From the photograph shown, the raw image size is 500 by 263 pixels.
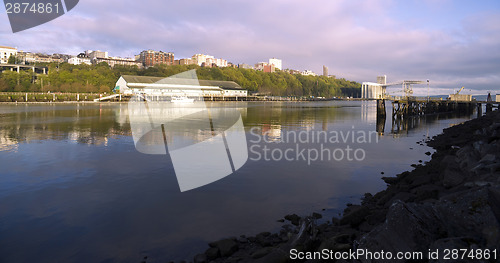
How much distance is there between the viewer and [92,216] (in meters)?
8.27

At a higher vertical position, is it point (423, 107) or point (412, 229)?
point (423, 107)

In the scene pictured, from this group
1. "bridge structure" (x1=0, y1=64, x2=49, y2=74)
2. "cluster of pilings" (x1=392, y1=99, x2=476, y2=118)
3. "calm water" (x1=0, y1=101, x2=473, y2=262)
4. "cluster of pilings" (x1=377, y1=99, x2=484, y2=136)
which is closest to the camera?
"calm water" (x1=0, y1=101, x2=473, y2=262)

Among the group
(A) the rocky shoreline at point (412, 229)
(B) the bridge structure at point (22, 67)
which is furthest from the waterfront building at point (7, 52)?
(A) the rocky shoreline at point (412, 229)

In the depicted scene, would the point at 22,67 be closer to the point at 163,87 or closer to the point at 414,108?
the point at 163,87

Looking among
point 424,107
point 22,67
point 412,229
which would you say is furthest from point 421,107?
point 22,67

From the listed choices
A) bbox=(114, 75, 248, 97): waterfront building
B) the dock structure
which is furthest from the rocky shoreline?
bbox=(114, 75, 248, 97): waterfront building

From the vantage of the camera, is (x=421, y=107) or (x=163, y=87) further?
(x=163, y=87)

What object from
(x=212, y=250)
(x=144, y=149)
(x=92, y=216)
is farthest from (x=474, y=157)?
(x=144, y=149)

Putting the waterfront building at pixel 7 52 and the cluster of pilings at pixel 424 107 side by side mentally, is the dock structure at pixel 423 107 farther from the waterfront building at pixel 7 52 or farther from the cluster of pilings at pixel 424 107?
the waterfront building at pixel 7 52

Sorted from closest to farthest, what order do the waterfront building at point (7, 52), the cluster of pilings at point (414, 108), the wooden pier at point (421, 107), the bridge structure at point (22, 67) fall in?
the cluster of pilings at point (414, 108), the wooden pier at point (421, 107), the bridge structure at point (22, 67), the waterfront building at point (7, 52)

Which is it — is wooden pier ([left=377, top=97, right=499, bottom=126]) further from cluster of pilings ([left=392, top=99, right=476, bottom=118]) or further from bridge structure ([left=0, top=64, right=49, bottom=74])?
bridge structure ([left=0, top=64, right=49, bottom=74])

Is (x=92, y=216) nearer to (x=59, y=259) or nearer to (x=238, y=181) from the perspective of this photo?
(x=59, y=259)

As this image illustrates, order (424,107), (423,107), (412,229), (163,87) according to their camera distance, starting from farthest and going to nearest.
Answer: (163,87), (424,107), (423,107), (412,229)

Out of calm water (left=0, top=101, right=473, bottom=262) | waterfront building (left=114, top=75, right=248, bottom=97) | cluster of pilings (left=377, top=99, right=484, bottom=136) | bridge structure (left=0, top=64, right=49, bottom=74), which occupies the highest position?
bridge structure (left=0, top=64, right=49, bottom=74)
